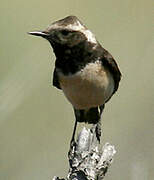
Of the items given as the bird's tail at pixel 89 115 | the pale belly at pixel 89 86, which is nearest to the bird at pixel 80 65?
the pale belly at pixel 89 86

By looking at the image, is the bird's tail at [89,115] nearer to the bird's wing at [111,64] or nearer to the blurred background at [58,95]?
the bird's wing at [111,64]

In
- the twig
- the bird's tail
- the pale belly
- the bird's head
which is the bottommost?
the twig

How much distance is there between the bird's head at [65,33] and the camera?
5441 mm

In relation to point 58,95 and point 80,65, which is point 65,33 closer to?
point 80,65

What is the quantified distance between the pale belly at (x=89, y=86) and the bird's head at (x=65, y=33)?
0.22m

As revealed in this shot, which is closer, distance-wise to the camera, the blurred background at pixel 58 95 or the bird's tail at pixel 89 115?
the bird's tail at pixel 89 115

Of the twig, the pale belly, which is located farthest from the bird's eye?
the twig

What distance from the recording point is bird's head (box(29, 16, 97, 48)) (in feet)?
17.9

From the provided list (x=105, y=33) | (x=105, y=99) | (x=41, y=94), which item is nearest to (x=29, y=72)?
(x=41, y=94)

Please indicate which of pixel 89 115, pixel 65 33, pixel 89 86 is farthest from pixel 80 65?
pixel 89 115

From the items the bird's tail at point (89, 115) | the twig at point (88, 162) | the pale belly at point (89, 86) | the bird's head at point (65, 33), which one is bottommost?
the twig at point (88, 162)

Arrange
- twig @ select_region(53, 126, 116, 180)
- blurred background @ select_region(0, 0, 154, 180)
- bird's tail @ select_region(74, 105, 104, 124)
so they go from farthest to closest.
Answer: blurred background @ select_region(0, 0, 154, 180), bird's tail @ select_region(74, 105, 104, 124), twig @ select_region(53, 126, 116, 180)

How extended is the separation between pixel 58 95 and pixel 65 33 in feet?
7.49

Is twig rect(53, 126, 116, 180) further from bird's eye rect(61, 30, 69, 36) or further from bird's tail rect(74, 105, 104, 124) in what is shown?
bird's tail rect(74, 105, 104, 124)
